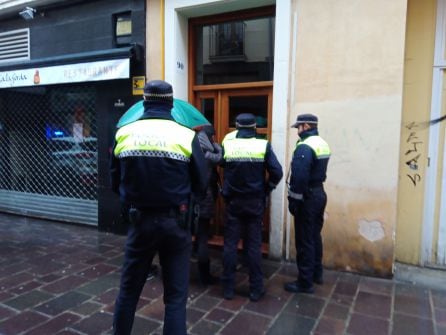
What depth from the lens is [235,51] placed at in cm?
566

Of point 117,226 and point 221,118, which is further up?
point 221,118

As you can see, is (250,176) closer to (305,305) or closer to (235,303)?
(235,303)

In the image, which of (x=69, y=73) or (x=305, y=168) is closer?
(x=305, y=168)

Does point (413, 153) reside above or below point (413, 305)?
above

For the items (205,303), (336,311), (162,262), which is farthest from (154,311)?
(336,311)

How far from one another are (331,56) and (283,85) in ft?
2.14

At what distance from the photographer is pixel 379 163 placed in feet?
14.5

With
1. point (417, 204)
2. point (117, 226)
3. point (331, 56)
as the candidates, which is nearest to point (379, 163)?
point (417, 204)

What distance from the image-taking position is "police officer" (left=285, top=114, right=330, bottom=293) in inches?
153

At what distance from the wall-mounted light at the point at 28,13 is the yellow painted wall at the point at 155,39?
2436 millimetres

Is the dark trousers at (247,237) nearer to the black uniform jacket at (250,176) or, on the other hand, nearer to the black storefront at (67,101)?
the black uniform jacket at (250,176)

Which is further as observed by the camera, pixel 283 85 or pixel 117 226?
pixel 117 226

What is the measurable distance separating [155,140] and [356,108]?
2.83m

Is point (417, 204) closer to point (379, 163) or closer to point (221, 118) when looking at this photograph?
point (379, 163)
